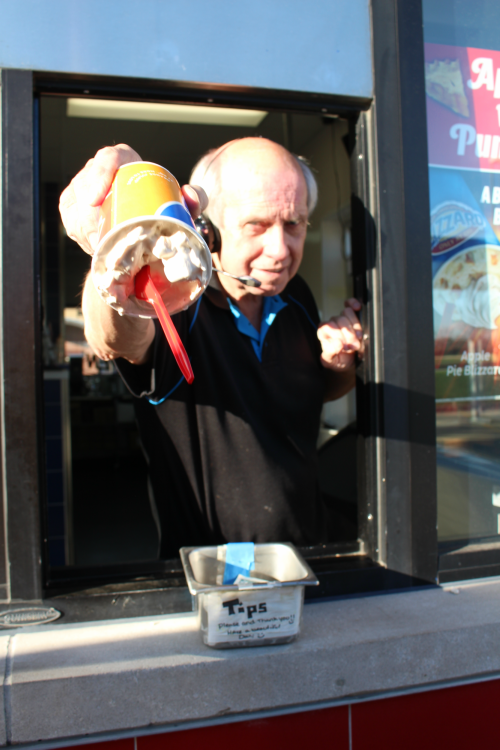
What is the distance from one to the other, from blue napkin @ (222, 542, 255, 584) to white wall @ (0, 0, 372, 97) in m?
1.19

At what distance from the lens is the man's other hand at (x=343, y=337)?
1471 millimetres

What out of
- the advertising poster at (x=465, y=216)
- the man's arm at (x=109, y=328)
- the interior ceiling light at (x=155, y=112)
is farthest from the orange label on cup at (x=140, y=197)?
the interior ceiling light at (x=155, y=112)

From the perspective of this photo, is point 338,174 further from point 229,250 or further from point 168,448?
point 168,448

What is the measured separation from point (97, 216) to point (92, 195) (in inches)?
1.7

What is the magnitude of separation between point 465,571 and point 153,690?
942 millimetres

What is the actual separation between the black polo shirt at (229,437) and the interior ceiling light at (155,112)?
182 centimetres

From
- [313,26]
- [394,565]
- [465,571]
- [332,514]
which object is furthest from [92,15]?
[332,514]

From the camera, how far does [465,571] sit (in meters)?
1.47

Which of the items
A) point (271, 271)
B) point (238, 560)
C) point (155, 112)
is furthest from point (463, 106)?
point (155, 112)

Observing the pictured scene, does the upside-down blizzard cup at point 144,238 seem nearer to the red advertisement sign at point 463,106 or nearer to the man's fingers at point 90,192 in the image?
the man's fingers at point 90,192

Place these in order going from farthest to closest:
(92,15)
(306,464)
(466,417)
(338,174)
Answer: (338,174), (306,464), (466,417), (92,15)

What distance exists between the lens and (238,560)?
4.12 feet

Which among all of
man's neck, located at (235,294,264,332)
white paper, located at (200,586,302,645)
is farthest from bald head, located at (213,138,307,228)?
white paper, located at (200,586,302,645)

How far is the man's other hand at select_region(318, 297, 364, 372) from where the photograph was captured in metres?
1.47
